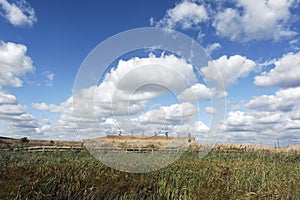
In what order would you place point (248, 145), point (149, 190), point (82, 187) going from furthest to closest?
point (248, 145)
point (149, 190)
point (82, 187)

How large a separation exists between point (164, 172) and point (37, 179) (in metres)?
4.76

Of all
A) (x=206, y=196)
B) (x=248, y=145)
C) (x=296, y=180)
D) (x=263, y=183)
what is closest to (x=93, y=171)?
(x=206, y=196)

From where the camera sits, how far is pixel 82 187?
791cm

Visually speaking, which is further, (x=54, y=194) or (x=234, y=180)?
(x=234, y=180)

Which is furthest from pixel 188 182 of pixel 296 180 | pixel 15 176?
pixel 15 176

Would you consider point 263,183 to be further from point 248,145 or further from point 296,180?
point 248,145

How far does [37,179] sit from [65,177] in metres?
0.93

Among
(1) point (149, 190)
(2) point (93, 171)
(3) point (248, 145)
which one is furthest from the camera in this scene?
(3) point (248, 145)

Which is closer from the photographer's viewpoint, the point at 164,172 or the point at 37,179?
the point at 37,179

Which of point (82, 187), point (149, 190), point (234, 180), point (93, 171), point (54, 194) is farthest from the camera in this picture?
point (234, 180)

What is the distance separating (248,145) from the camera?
35344 mm

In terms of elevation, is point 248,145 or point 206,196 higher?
point 248,145

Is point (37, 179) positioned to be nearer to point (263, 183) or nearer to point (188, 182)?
point (188, 182)

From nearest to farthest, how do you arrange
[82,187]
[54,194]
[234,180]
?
[54,194]
[82,187]
[234,180]
